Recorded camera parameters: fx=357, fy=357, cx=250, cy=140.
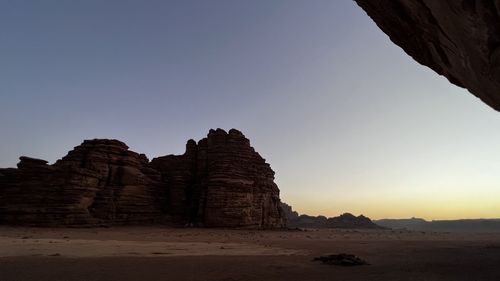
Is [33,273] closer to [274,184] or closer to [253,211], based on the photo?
[253,211]

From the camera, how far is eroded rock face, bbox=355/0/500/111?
6.10 metres

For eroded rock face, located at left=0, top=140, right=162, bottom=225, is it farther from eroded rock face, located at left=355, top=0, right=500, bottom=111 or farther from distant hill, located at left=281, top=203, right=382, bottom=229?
distant hill, located at left=281, top=203, right=382, bottom=229

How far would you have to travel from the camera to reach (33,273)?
9.05 meters

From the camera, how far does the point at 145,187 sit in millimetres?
43406

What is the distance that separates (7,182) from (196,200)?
70.1 feet

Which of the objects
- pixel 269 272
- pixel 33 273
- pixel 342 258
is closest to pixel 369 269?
pixel 342 258

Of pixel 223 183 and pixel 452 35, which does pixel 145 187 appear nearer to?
pixel 223 183

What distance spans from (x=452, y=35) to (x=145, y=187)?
4041cm

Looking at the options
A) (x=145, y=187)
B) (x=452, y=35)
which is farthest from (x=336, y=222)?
(x=452, y=35)

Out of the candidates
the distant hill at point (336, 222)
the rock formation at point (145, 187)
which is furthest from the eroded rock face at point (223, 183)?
the distant hill at point (336, 222)

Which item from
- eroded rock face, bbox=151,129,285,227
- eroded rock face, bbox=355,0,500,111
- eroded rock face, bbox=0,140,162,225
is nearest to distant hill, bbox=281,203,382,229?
eroded rock face, bbox=151,129,285,227

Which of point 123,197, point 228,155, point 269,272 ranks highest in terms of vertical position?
point 228,155

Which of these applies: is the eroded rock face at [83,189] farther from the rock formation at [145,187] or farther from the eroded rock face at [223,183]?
the eroded rock face at [223,183]

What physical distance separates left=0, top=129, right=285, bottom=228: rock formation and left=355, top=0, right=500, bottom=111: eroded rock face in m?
34.2
